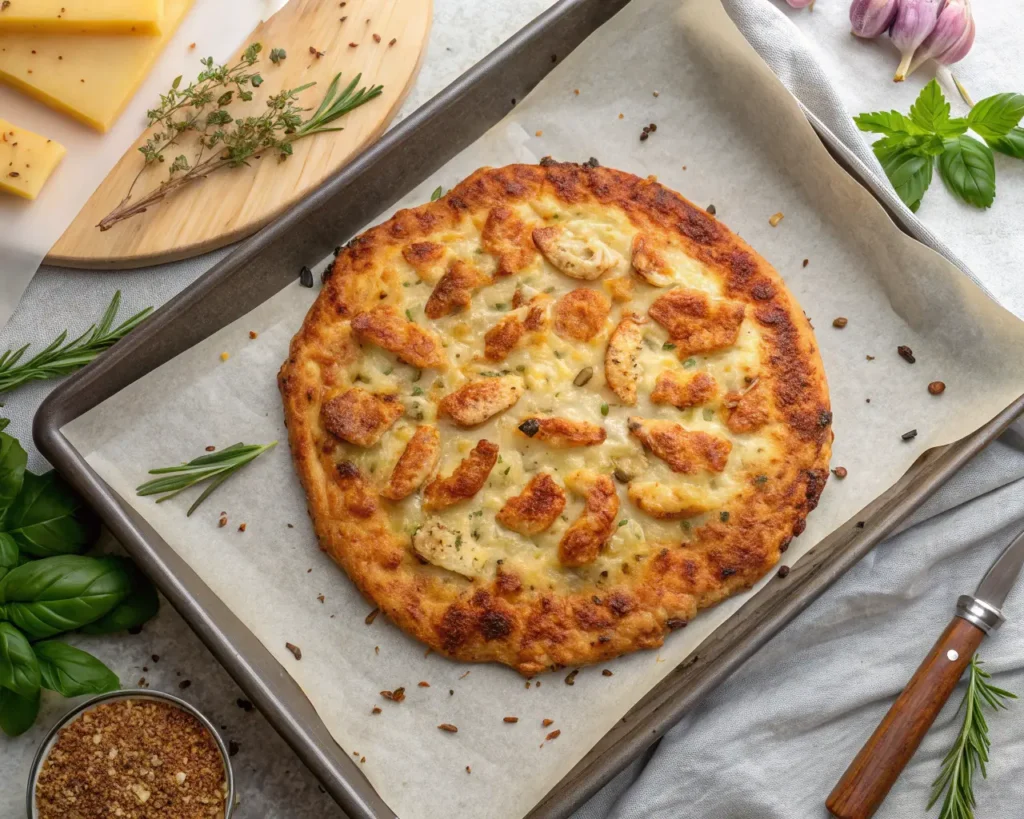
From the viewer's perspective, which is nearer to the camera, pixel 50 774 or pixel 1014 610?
pixel 50 774

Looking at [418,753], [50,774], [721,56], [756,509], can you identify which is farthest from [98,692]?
[721,56]

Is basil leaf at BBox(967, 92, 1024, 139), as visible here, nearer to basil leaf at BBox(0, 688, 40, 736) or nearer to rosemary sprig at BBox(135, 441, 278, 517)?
rosemary sprig at BBox(135, 441, 278, 517)

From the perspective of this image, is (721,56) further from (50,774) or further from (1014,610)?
(50,774)

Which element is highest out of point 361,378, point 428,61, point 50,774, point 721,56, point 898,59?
point 898,59

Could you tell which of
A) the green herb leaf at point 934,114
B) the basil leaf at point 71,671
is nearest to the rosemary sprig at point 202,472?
the basil leaf at point 71,671

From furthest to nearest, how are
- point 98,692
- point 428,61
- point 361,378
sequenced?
point 428,61 < point 361,378 < point 98,692

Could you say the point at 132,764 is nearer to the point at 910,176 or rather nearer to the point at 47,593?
the point at 47,593
